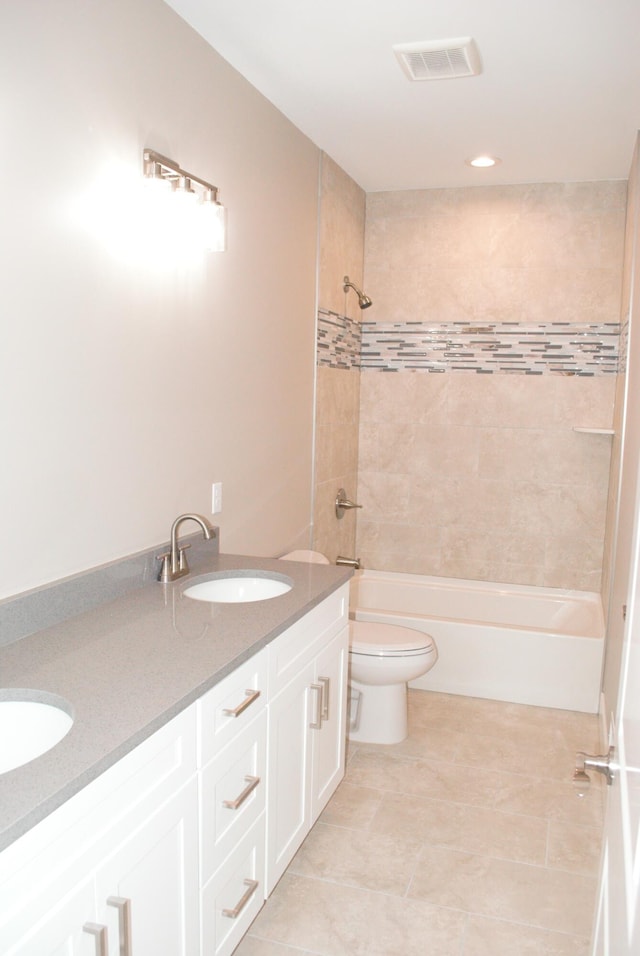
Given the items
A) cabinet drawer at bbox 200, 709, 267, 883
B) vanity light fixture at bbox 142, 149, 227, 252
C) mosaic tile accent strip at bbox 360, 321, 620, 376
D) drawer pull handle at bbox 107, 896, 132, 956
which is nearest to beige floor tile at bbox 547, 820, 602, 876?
cabinet drawer at bbox 200, 709, 267, 883

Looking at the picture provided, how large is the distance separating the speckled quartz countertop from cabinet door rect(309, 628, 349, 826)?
10.2 inches

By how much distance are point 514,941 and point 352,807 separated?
0.76 meters

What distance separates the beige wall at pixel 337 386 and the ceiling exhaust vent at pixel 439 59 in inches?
39.7

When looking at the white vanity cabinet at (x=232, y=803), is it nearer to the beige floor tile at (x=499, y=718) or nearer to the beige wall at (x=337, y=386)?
the beige floor tile at (x=499, y=718)

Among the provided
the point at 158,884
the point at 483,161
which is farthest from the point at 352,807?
the point at 483,161

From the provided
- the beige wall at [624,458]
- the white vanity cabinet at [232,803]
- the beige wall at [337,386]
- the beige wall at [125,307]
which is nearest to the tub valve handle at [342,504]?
the beige wall at [337,386]

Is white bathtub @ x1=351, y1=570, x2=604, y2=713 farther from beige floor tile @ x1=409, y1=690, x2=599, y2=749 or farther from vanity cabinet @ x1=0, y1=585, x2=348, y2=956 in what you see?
vanity cabinet @ x1=0, y1=585, x2=348, y2=956

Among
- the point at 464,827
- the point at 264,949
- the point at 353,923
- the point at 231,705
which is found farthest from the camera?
the point at 464,827

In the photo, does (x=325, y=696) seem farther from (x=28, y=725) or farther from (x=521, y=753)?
(x=521, y=753)

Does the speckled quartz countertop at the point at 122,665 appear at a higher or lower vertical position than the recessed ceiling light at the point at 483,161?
lower

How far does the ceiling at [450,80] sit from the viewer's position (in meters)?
2.19

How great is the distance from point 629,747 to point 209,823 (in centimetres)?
98

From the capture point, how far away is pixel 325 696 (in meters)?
2.34

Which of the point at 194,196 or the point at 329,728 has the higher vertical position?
the point at 194,196
